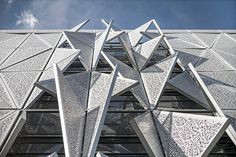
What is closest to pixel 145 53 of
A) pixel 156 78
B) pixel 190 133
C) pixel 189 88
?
pixel 156 78

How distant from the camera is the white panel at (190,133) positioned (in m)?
4.61

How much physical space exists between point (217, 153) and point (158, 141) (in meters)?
1.45

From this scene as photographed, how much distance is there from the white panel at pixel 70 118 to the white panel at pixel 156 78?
80.6 inches

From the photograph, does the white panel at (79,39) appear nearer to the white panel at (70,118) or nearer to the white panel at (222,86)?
the white panel at (222,86)

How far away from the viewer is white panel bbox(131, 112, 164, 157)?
4648mm

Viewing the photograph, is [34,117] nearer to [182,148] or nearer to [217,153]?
[182,148]

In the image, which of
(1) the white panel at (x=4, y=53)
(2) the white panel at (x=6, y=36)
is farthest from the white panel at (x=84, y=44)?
(2) the white panel at (x=6, y=36)

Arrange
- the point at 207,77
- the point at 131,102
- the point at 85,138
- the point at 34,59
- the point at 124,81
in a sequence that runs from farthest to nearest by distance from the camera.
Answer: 1. the point at 34,59
2. the point at 207,77
3. the point at 131,102
4. the point at 124,81
5. the point at 85,138

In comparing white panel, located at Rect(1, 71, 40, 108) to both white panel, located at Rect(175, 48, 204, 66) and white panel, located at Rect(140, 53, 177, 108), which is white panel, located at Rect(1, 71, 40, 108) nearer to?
white panel, located at Rect(140, 53, 177, 108)

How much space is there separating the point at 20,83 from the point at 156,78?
3628 mm

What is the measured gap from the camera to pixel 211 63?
9039mm

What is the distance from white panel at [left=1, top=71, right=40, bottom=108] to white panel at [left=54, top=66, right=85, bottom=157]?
191 centimetres

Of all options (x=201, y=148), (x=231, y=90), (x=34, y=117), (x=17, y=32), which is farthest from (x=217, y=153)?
(x=17, y=32)

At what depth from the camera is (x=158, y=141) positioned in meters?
4.90
